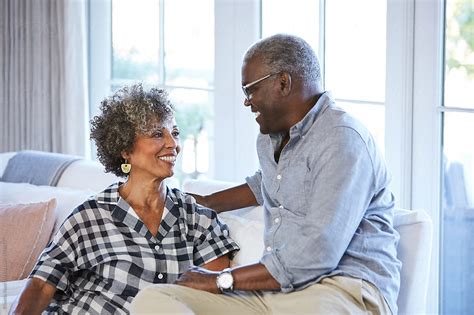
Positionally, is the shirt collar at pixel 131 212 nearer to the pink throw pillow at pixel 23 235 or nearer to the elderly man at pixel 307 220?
the elderly man at pixel 307 220

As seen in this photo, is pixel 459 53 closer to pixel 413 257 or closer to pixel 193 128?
pixel 413 257

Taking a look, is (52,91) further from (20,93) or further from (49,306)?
(49,306)

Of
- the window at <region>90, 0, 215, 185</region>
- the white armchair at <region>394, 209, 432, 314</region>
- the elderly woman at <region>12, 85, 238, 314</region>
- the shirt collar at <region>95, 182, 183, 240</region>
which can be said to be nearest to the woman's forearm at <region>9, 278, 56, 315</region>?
the elderly woman at <region>12, 85, 238, 314</region>

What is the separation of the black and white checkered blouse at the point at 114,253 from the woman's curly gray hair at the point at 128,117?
122 mm

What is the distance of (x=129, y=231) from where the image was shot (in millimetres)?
2559

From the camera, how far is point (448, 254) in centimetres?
302

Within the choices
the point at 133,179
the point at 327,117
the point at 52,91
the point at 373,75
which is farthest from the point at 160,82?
the point at 327,117

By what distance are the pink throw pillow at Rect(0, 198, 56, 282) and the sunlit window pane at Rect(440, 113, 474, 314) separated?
1.23 m

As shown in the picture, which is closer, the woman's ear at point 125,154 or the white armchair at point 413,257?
the white armchair at point 413,257

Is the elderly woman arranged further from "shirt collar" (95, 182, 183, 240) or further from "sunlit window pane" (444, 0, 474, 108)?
"sunlit window pane" (444, 0, 474, 108)

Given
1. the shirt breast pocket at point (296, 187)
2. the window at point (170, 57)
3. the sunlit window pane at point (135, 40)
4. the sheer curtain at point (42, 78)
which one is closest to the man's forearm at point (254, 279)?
the shirt breast pocket at point (296, 187)

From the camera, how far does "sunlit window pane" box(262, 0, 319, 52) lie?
11.0 ft

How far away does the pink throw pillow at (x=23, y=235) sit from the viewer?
9.57 ft

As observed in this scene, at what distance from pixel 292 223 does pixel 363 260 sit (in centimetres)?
20
